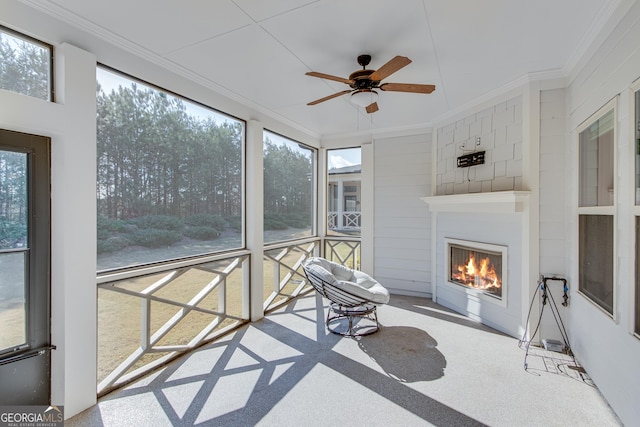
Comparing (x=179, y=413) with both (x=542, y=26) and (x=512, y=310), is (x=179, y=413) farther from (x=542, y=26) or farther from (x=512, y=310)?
(x=542, y=26)

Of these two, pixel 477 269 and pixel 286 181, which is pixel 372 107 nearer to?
pixel 286 181

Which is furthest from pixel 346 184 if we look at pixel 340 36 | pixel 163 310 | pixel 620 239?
pixel 620 239

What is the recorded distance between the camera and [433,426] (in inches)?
77.7

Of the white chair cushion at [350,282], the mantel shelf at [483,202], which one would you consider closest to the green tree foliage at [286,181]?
the white chair cushion at [350,282]

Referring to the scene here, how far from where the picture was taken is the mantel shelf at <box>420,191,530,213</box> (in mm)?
3107

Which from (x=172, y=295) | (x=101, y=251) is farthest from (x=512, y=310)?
(x=101, y=251)

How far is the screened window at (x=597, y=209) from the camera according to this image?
2.16 meters

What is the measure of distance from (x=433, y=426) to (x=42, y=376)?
2.68 metres

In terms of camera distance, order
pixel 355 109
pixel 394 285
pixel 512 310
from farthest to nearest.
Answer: pixel 394 285 < pixel 355 109 < pixel 512 310

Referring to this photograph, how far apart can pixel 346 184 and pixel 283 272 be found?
5.24 metres

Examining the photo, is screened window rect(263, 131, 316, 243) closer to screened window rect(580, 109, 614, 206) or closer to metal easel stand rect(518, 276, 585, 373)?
metal easel stand rect(518, 276, 585, 373)

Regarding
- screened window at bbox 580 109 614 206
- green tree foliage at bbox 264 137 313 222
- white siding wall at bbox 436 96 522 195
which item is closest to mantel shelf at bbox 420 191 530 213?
white siding wall at bbox 436 96 522 195

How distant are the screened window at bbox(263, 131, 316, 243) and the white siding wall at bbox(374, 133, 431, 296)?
4.11ft

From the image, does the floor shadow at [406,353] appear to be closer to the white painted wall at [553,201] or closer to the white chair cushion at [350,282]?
the white chair cushion at [350,282]
